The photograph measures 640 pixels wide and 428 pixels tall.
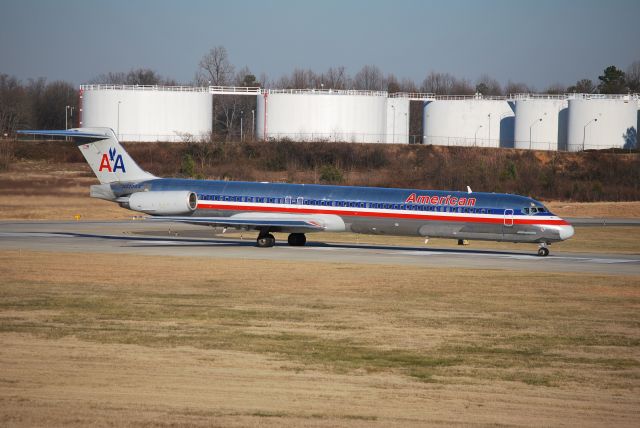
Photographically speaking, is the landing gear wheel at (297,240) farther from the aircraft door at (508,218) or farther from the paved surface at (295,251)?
the aircraft door at (508,218)

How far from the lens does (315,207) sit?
43.4 metres

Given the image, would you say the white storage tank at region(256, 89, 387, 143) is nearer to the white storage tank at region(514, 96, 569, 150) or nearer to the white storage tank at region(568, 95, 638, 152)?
the white storage tank at region(514, 96, 569, 150)

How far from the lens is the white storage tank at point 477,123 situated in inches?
4835

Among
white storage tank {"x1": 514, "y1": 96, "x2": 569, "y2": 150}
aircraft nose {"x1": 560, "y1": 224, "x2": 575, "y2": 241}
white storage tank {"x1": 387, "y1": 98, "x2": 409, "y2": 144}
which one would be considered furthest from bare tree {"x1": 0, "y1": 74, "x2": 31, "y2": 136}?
aircraft nose {"x1": 560, "y1": 224, "x2": 575, "y2": 241}

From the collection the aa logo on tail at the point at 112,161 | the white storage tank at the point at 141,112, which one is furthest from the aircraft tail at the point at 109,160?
the white storage tank at the point at 141,112

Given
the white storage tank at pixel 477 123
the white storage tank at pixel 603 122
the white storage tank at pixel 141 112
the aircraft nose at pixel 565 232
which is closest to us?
the aircraft nose at pixel 565 232

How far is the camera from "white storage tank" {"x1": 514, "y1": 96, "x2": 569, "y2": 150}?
117m

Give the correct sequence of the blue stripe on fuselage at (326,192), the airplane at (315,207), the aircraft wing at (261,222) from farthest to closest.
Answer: the aircraft wing at (261,222) → the blue stripe on fuselage at (326,192) → the airplane at (315,207)

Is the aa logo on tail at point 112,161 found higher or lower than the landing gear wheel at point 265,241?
higher

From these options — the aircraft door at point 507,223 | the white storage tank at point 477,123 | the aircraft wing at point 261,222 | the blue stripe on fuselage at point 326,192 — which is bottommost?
the aircraft wing at point 261,222

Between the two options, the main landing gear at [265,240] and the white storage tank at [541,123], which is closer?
the main landing gear at [265,240]

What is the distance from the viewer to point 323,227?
141ft

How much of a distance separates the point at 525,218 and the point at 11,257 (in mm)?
21279

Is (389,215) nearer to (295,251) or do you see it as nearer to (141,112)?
(295,251)
